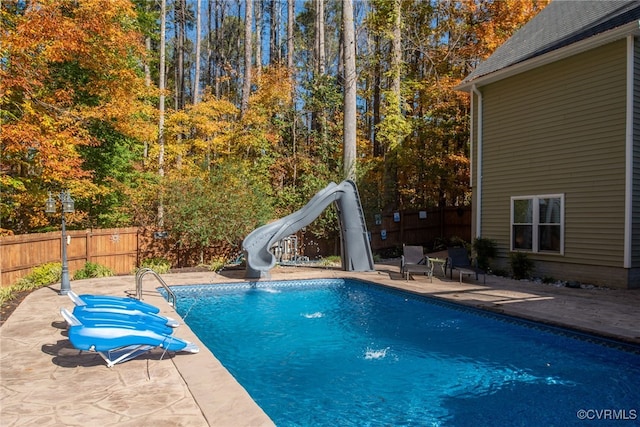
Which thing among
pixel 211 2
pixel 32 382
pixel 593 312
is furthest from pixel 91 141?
pixel 211 2

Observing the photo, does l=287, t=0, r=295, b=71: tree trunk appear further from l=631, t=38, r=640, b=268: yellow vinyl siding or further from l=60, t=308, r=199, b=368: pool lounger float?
l=60, t=308, r=199, b=368: pool lounger float

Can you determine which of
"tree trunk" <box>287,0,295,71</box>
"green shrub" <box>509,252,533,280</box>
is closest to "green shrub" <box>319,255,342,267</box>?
"green shrub" <box>509,252,533,280</box>

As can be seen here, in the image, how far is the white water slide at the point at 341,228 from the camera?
1228cm

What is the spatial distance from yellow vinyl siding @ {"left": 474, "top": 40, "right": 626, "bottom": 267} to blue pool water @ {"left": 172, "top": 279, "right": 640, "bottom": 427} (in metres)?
4.28

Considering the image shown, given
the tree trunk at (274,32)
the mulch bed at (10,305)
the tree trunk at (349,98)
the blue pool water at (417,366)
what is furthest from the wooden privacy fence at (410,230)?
the tree trunk at (274,32)

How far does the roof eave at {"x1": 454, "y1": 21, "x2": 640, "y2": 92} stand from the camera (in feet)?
30.9

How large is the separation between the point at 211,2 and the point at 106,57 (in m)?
21.2

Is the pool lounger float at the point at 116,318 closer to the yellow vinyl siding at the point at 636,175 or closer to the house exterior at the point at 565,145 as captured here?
the house exterior at the point at 565,145

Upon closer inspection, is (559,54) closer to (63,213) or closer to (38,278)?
(63,213)

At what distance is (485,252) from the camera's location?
12.8 m

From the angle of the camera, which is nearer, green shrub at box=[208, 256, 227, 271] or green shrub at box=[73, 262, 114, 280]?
green shrub at box=[73, 262, 114, 280]

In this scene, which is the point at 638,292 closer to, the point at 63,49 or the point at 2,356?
the point at 2,356

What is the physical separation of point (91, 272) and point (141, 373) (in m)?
8.93

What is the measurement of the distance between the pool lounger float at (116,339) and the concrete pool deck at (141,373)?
0.45ft
